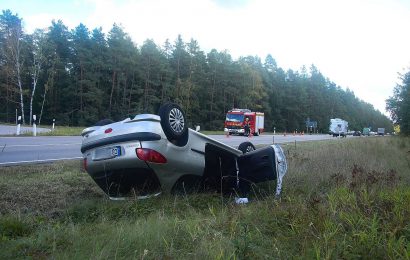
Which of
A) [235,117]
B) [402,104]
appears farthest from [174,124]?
[235,117]

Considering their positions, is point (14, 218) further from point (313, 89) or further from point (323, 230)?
point (313, 89)

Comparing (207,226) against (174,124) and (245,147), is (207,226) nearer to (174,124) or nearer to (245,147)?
(174,124)

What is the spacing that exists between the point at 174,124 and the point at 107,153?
96 centimetres

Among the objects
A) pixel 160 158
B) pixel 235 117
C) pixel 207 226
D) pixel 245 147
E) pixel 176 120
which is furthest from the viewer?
pixel 235 117

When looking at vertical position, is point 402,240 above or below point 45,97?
below

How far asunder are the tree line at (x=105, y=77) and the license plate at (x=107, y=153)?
4128 cm

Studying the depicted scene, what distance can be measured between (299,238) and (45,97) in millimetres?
52166

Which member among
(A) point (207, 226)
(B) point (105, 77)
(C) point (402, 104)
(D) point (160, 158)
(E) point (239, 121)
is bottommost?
(A) point (207, 226)

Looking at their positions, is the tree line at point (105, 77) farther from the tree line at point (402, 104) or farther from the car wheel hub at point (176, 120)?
the car wheel hub at point (176, 120)

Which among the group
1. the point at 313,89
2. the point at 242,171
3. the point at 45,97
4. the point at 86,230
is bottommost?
the point at 86,230

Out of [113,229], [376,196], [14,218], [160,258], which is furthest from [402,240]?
[14,218]

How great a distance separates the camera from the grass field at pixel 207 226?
120 inches

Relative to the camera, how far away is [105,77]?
52.7m

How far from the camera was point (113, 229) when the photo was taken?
371cm
